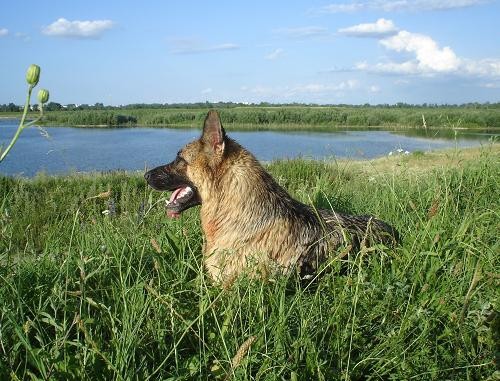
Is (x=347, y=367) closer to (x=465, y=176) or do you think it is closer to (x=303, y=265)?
(x=303, y=265)

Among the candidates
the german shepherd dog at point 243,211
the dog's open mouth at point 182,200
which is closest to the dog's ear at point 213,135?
the german shepherd dog at point 243,211

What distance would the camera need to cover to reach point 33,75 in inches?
57.5

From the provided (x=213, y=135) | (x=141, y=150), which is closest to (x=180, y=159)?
(x=213, y=135)

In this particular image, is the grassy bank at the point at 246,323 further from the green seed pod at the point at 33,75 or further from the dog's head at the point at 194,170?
the green seed pod at the point at 33,75

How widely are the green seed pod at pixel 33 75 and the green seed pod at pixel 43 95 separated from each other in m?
0.03

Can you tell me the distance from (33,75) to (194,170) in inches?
111

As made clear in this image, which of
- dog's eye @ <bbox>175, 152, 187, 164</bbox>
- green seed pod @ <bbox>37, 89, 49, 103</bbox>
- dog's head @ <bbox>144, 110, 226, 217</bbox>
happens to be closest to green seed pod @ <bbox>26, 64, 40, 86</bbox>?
green seed pod @ <bbox>37, 89, 49, 103</bbox>

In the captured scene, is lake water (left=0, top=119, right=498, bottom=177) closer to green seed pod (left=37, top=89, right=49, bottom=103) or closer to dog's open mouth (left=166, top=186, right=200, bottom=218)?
green seed pod (left=37, top=89, right=49, bottom=103)

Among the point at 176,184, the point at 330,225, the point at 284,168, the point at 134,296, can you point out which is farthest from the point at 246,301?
the point at 284,168

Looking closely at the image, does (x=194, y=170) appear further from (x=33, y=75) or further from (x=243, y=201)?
(x=33, y=75)

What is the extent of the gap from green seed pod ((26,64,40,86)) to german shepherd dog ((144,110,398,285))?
2292 millimetres

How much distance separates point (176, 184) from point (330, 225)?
1.38 meters

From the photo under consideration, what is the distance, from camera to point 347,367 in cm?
243

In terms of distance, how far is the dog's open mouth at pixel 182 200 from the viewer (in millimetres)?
4322
